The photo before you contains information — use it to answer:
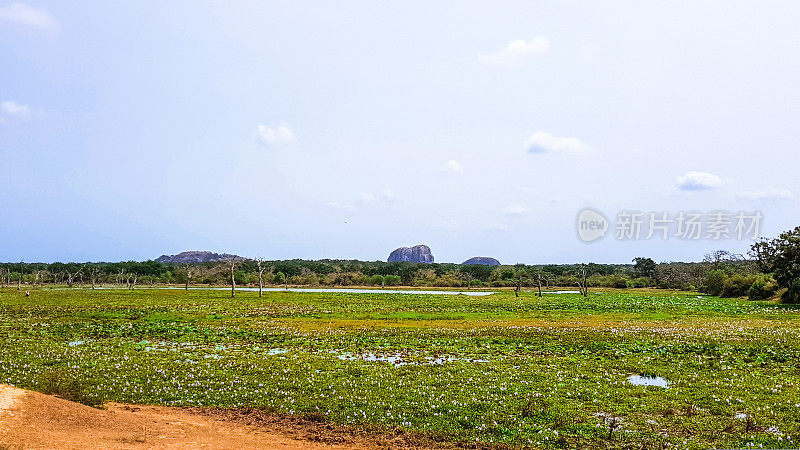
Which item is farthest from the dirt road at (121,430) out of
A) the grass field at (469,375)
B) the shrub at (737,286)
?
the shrub at (737,286)

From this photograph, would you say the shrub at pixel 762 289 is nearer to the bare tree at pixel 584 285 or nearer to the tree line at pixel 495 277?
the tree line at pixel 495 277

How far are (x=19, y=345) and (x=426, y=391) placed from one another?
18.3m

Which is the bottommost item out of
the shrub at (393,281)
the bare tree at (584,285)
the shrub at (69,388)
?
the shrub at (393,281)

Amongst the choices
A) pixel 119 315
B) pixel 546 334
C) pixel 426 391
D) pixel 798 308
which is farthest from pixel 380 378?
pixel 798 308

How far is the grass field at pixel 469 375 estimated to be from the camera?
36.5 ft

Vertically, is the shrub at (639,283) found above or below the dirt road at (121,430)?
below

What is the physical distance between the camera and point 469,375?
16047 millimetres

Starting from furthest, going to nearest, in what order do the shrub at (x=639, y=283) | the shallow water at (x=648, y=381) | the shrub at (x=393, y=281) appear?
the shrub at (x=393, y=281)
the shrub at (x=639, y=283)
the shallow water at (x=648, y=381)

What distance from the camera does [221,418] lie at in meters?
12.1

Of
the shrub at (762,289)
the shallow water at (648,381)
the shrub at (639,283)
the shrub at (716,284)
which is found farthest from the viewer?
the shrub at (639,283)

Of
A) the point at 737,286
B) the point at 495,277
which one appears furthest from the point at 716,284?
the point at 495,277

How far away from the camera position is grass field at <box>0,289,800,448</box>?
11.1 meters

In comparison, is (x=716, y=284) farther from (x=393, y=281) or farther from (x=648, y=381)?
(x=648, y=381)

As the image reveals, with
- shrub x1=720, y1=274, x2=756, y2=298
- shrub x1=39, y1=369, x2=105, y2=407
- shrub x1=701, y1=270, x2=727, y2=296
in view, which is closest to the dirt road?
shrub x1=39, y1=369, x2=105, y2=407
